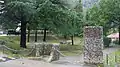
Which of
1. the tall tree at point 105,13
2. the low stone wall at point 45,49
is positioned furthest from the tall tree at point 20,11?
the tall tree at point 105,13

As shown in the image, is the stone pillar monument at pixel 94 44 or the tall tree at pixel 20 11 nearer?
the stone pillar monument at pixel 94 44

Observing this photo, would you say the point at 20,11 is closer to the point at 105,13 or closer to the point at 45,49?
the point at 45,49

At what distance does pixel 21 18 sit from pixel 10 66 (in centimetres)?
1453

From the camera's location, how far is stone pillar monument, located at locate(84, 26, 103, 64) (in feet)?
49.1

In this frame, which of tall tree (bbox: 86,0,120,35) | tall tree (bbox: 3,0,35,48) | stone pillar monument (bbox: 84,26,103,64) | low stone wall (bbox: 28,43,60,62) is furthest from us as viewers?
tall tree (bbox: 86,0,120,35)

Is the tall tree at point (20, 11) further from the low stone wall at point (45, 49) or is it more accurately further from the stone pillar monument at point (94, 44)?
the stone pillar monument at point (94, 44)

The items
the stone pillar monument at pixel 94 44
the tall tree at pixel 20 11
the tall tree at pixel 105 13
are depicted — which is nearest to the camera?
the stone pillar monument at pixel 94 44

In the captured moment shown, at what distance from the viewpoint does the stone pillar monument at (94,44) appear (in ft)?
49.1

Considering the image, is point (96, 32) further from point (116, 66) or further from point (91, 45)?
point (116, 66)

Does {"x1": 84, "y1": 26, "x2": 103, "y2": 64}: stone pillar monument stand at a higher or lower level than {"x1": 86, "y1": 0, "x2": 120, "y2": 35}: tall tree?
lower

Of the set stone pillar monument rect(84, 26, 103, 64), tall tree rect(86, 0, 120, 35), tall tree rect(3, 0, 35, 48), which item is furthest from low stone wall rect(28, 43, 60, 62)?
tall tree rect(86, 0, 120, 35)

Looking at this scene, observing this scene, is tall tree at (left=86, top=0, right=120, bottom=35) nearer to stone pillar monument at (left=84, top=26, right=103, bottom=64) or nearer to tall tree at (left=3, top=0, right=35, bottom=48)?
tall tree at (left=3, top=0, right=35, bottom=48)

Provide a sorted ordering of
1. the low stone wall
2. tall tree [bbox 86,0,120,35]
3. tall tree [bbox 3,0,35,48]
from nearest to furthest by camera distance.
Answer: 1. the low stone wall
2. tall tree [bbox 3,0,35,48]
3. tall tree [bbox 86,0,120,35]

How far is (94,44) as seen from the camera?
49.4 ft
